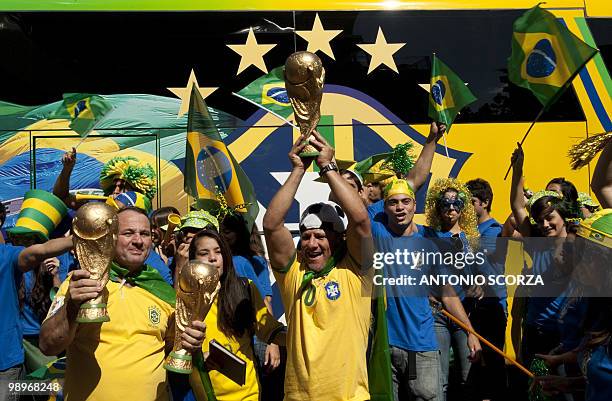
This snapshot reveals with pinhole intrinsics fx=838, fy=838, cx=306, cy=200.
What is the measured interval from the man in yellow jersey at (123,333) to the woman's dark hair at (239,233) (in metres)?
1.34

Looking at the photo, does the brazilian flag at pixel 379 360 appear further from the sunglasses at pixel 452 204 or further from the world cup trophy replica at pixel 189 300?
the sunglasses at pixel 452 204

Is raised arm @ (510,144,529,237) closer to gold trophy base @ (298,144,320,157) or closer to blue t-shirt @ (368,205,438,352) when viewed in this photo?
blue t-shirt @ (368,205,438,352)

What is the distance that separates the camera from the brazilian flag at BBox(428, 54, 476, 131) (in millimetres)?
6911

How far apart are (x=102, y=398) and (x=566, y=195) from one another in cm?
403

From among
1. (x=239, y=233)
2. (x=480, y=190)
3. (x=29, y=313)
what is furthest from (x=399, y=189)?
(x=29, y=313)

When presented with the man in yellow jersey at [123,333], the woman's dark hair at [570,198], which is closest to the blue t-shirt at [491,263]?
the woman's dark hair at [570,198]

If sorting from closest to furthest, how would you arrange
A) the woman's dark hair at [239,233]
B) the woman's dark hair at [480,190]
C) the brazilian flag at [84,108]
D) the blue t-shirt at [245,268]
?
1. the blue t-shirt at [245,268]
2. the woman's dark hair at [239,233]
3. the brazilian flag at [84,108]
4. the woman's dark hair at [480,190]

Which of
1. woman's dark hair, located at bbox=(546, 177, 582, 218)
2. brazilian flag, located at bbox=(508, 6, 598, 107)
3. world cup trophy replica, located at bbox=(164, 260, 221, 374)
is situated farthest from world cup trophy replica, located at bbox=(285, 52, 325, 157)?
woman's dark hair, located at bbox=(546, 177, 582, 218)

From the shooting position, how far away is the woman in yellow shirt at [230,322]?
14.9ft

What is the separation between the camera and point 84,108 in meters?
7.29

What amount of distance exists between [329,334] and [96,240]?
1.36 m

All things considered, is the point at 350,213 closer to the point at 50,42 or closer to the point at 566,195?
the point at 566,195

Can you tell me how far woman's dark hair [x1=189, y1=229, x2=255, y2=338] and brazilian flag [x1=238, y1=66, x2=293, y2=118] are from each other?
2.39 m

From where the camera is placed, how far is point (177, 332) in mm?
4086
